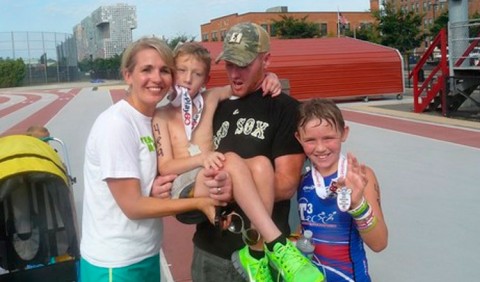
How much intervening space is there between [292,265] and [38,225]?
248 cm

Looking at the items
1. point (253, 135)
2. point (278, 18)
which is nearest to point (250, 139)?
point (253, 135)

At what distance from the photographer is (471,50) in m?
14.8

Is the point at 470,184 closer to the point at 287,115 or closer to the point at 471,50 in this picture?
the point at 287,115

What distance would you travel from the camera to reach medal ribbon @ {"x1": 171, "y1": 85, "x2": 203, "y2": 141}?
251cm

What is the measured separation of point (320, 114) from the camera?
2230 mm

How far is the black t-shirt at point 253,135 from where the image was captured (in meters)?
2.23

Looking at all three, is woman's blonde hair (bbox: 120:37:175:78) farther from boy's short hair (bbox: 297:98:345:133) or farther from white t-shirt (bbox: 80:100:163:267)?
boy's short hair (bbox: 297:98:345:133)

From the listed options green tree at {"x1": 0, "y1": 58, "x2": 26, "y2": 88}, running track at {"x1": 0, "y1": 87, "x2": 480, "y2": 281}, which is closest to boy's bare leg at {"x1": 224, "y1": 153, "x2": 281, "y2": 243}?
running track at {"x1": 0, "y1": 87, "x2": 480, "y2": 281}

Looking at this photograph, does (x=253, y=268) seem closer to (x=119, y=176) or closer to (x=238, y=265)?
(x=238, y=265)

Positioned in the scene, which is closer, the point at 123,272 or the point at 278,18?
the point at 123,272

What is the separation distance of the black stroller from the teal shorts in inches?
54.0

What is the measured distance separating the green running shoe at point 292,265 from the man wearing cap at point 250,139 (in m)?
0.08

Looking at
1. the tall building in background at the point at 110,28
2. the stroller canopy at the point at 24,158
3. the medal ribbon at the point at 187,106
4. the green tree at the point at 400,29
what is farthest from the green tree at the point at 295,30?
the tall building in background at the point at 110,28

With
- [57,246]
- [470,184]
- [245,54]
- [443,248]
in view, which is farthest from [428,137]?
[245,54]
